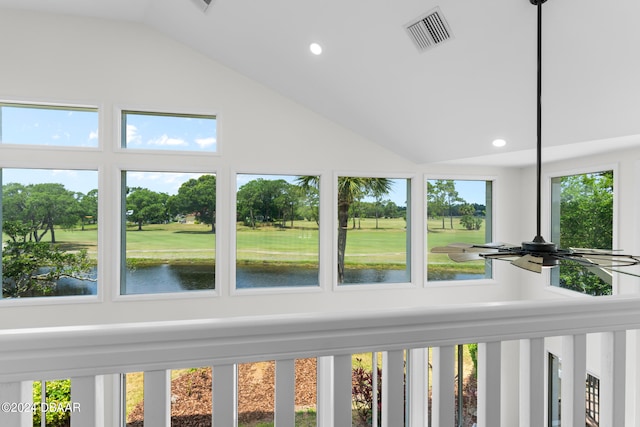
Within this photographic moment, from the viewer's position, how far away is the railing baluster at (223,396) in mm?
588

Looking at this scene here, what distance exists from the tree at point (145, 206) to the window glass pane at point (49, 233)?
0.32 m

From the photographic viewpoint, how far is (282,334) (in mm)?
593

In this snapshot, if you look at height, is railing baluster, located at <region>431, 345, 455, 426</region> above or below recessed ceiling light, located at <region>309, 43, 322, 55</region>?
below

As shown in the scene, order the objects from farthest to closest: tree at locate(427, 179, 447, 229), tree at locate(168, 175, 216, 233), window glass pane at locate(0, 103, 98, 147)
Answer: tree at locate(427, 179, 447, 229), tree at locate(168, 175, 216, 233), window glass pane at locate(0, 103, 98, 147)

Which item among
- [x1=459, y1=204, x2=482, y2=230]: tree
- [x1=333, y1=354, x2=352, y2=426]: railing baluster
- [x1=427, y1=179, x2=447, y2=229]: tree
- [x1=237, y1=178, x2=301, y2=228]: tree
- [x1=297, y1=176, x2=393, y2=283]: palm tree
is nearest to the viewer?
[x1=333, y1=354, x2=352, y2=426]: railing baluster

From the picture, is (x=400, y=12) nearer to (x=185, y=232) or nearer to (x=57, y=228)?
(x=185, y=232)

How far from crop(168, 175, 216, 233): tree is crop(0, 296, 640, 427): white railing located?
3627mm

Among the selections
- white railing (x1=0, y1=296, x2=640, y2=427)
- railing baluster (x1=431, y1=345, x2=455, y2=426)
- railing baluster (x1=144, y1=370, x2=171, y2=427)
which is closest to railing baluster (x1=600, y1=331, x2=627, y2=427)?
white railing (x1=0, y1=296, x2=640, y2=427)

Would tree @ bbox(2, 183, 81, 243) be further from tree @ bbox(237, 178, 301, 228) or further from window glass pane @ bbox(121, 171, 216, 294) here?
tree @ bbox(237, 178, 301, 228)

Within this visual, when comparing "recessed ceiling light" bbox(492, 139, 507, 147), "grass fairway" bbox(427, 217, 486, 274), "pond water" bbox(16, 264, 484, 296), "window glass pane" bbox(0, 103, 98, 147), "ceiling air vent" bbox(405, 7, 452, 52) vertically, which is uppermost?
"ceiling air vent" bbox(405, 7, 452, 52)

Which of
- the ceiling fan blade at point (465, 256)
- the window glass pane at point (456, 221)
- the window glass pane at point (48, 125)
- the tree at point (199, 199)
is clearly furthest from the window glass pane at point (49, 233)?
the window glass pane at point (456, 221)

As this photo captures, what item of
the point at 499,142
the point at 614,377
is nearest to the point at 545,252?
the point at 614,377

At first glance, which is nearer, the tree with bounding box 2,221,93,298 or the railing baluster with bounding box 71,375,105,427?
the railing baluster with bounding box 71,375,105,427

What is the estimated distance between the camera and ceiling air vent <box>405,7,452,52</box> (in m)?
2.39
